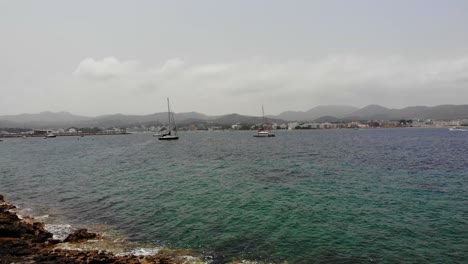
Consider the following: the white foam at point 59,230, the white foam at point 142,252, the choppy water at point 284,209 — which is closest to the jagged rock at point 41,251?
the white foam at point 59,230

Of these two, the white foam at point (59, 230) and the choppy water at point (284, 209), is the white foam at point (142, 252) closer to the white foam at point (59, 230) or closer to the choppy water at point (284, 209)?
the choppy water at point (284, 209)

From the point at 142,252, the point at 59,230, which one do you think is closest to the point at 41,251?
the point at 59,230

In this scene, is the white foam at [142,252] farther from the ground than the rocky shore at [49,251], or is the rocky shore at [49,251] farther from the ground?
the rocky shore at [49,251]

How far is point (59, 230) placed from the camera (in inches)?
903

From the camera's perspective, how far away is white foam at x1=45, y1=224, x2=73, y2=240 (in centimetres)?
2145

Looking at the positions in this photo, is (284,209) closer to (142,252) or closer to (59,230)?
(142,252)

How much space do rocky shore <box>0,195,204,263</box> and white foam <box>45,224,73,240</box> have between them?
55 cm

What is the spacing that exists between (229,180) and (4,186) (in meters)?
33.1

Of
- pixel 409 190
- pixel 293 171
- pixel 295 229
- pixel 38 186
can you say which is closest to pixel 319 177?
pixel 293 171

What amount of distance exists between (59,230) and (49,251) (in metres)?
5.51

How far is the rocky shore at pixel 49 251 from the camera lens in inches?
651

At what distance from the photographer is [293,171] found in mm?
47125

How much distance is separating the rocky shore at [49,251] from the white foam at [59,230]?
549 millimetres

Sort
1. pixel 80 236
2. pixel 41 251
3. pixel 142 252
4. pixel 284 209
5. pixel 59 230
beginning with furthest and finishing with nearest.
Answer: pixel 284 209 < pixel 59 230 < pixel 80 236 < pixel 142 252 < pixel 41 251
